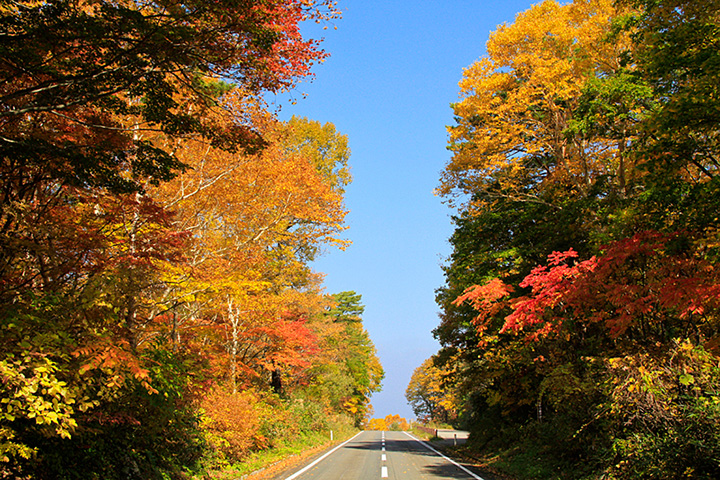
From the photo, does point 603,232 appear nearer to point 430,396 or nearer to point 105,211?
point 105,211

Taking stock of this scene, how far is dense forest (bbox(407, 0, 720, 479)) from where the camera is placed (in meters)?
7.63

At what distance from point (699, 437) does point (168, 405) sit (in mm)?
8667

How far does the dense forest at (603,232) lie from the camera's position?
25.0ft

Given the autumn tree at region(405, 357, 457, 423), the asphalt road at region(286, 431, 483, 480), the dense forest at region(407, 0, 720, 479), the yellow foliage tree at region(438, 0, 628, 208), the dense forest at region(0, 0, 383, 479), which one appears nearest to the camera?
the dense forest at region(0, 0, 383, 479)

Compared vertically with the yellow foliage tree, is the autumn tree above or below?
below

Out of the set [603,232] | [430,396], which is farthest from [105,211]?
[430,396]

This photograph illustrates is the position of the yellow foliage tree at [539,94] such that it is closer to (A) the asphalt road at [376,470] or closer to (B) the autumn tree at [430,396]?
(A) the asphalt road at [376,470]

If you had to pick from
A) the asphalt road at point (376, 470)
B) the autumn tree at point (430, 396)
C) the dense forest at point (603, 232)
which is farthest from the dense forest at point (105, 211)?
the autumn tree at point (430, 396)

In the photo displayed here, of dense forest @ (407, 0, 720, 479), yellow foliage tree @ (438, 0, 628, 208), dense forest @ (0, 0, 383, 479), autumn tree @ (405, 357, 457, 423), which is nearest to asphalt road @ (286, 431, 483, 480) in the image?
dense forest @ (407, 0, 720, 479)

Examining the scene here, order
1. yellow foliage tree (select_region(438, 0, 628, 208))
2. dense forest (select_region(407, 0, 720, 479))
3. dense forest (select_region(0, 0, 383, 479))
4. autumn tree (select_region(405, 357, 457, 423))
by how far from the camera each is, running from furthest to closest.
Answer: autumn tree (select_region(405, 357, 457, 423)) < yellow foliage tree (select_region(438, 0, 628, 208)) < dense forest (select_region(407, 0, 720, 479)) < dense forest (select_region(0, 0, 383, 479))

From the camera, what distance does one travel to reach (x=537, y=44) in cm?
1392

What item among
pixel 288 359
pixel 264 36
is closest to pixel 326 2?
pixel 264 36

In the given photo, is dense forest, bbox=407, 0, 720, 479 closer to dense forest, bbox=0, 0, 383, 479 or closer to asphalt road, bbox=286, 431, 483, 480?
asphalt road, bbox=286, 431, 483, 480

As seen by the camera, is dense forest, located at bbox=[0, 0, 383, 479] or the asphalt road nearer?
dense forest, located at bbox=[0, 0, 383, 479]
